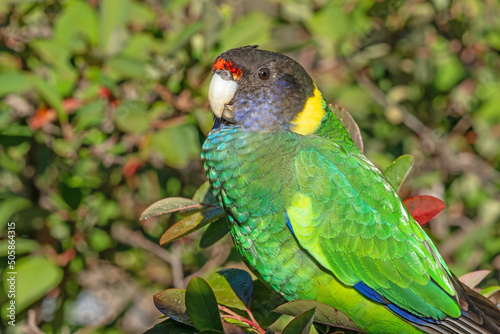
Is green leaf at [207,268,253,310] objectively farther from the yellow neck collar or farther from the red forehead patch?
the red forehead patch

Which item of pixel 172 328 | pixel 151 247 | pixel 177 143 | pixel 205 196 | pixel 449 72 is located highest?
pixel 449 72

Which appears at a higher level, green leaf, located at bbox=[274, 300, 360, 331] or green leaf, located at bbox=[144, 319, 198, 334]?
green leaf, located at bbox=[274, 300, 360, 331]

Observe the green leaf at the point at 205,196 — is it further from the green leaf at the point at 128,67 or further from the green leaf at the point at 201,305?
the green leaf at the point at 128,67

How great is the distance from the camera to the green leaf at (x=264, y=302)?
1.60 m

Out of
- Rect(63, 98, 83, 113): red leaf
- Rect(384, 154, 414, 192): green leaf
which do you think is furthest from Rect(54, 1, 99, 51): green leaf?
Rect(384, 154, 414, 192): green leaf

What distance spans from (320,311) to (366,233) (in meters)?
0.34

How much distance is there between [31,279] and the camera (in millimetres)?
2143

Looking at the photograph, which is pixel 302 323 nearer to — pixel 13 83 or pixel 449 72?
pixel 13 83

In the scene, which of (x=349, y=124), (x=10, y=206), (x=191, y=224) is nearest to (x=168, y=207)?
(x=191, y=224)

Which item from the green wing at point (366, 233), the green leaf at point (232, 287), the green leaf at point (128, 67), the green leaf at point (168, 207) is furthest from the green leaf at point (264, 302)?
the green leaf at point (128, 67)

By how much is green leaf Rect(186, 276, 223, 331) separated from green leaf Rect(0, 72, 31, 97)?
3.45ft

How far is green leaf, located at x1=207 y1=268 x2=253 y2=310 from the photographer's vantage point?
1.48m

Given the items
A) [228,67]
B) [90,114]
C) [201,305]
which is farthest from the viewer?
[90,114]

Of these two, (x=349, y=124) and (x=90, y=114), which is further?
(x=90, y=114)
